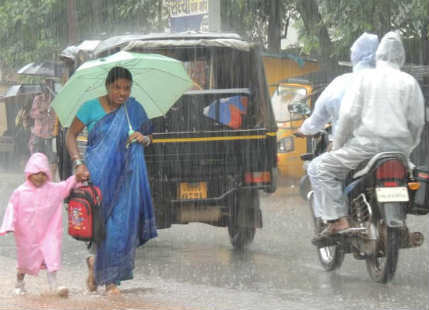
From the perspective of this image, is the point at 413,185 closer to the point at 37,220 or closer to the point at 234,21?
the point at 37,220

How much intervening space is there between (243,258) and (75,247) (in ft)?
6.49

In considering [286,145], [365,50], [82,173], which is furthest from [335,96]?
[286,145]

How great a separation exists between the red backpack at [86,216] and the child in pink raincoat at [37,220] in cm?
21

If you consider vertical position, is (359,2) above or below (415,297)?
above

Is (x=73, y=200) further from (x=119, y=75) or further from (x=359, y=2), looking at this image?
(x=359, y=2)

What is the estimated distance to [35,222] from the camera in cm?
687

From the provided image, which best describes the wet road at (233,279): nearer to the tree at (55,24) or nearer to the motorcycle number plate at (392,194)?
the motorcycle number plate at (392,194)

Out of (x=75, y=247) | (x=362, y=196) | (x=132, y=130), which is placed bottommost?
(x=75, y=247)

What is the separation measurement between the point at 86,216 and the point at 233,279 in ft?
5.58

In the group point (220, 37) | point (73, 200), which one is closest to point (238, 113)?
point (220, 37)

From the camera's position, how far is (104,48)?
9555 mm

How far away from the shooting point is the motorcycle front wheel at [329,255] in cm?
813

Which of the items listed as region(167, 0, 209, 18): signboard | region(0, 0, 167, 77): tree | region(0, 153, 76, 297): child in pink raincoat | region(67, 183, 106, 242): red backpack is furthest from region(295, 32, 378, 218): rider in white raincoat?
region(0, 0, 167, 77): tree

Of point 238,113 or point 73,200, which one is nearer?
point 73,200
